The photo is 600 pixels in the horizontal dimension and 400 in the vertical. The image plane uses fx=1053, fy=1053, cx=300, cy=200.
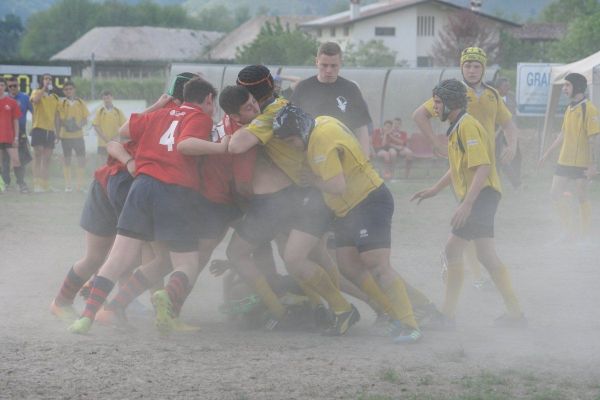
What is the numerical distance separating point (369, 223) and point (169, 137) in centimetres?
141

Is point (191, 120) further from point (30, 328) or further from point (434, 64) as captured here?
point (434, 64)

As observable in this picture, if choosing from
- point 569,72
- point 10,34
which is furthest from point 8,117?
point 10,34

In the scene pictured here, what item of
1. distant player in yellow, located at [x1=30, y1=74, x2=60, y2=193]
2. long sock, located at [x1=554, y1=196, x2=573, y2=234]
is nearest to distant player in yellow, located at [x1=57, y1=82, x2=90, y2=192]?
distant player in yellow, located at [x1=30, y1=74, x2=60, y2=193]

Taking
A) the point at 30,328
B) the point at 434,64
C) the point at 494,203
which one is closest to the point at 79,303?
the point at 30,328

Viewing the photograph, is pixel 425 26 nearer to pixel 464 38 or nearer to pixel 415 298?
pixel 464 38

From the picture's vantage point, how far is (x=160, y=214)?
6.82 meters

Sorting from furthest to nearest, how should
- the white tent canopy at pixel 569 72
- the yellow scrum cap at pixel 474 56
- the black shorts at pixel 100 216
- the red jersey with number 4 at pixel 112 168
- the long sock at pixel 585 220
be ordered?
the white tent canopy at pixel 569 72
the long sock at pixel 585 220
the yellow scrum cap at pixel 474 56
the black shorts at pixel 100 216
the red jersey with number 4 at pixel 112 168

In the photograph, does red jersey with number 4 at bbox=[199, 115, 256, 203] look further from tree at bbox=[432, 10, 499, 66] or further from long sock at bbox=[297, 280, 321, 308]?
tree at bbox=[432, 10, 499, 66]

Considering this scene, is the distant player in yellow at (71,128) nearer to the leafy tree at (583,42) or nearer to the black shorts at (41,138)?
the black shorts at (41,138)

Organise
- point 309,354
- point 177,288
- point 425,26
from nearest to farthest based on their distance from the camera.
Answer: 1. point 309,354
2. point 177,288
3. point 425,26

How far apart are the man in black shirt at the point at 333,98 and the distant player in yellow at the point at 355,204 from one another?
1423mm

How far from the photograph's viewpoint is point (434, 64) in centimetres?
8456

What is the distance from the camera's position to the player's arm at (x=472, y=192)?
721 cm

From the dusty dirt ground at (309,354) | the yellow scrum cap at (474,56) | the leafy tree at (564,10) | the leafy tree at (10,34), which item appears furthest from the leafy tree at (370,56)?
the leafy tree at (10,34)
